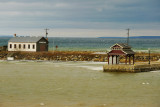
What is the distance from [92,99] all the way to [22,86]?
11723 millimetres

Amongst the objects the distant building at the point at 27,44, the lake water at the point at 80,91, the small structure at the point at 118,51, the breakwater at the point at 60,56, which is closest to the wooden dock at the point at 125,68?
the small structure at the point at 118,51

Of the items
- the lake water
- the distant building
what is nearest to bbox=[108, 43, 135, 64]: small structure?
the lake water

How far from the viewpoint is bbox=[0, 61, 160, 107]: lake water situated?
32.1 metres

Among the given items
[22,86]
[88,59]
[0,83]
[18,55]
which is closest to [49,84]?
[22,86]

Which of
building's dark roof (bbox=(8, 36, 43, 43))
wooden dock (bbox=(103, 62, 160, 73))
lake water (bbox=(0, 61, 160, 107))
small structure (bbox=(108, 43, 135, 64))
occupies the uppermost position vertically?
building's dark roof (bbox=(8, 36, 43, 43))

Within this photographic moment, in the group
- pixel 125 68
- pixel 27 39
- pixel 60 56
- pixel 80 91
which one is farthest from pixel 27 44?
pixel 80 91

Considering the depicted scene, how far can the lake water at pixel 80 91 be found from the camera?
32.1 metres

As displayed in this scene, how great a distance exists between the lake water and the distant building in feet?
137

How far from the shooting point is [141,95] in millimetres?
36250

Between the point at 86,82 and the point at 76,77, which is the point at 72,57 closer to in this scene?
the point at 76,77

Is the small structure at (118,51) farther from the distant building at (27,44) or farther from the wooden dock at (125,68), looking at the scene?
the distant building at (27,44)

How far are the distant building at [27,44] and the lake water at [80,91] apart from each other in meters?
41.8

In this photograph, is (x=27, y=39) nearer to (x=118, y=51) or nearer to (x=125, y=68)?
(x=118, y=51)

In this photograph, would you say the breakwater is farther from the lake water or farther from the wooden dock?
the lake water
